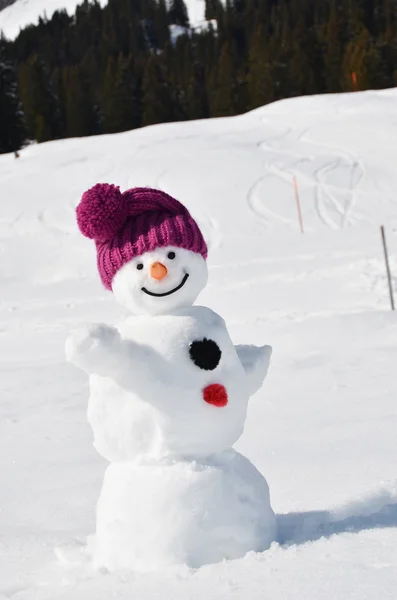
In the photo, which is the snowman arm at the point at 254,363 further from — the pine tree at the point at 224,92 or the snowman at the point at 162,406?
the pine tree at the point at 224,92

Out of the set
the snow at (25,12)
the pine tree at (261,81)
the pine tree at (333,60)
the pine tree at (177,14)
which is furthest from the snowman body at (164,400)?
the snow at (25,12)

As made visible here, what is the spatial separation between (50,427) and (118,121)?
42.5 metres

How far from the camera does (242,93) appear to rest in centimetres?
4666

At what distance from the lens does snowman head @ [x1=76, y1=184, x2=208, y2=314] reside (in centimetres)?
327

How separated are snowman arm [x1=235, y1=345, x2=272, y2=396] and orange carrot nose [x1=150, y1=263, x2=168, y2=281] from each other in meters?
0.59

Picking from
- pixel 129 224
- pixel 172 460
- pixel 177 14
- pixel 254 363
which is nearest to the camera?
pixel 172 460

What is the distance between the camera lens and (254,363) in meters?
3.51

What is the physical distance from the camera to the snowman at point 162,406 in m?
3.06

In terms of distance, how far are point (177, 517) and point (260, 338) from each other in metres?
5.60

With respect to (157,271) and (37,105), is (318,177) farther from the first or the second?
(37,105)

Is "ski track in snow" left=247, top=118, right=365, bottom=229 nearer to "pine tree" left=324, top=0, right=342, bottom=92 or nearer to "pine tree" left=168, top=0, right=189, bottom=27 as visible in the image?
"pine tree" left=324, top=0, right=342, bottom=92

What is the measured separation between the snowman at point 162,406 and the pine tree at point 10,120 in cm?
4385

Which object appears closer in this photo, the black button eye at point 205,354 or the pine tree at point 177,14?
the black button eye at point 205,354

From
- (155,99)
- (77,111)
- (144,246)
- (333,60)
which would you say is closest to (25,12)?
(77,111)
